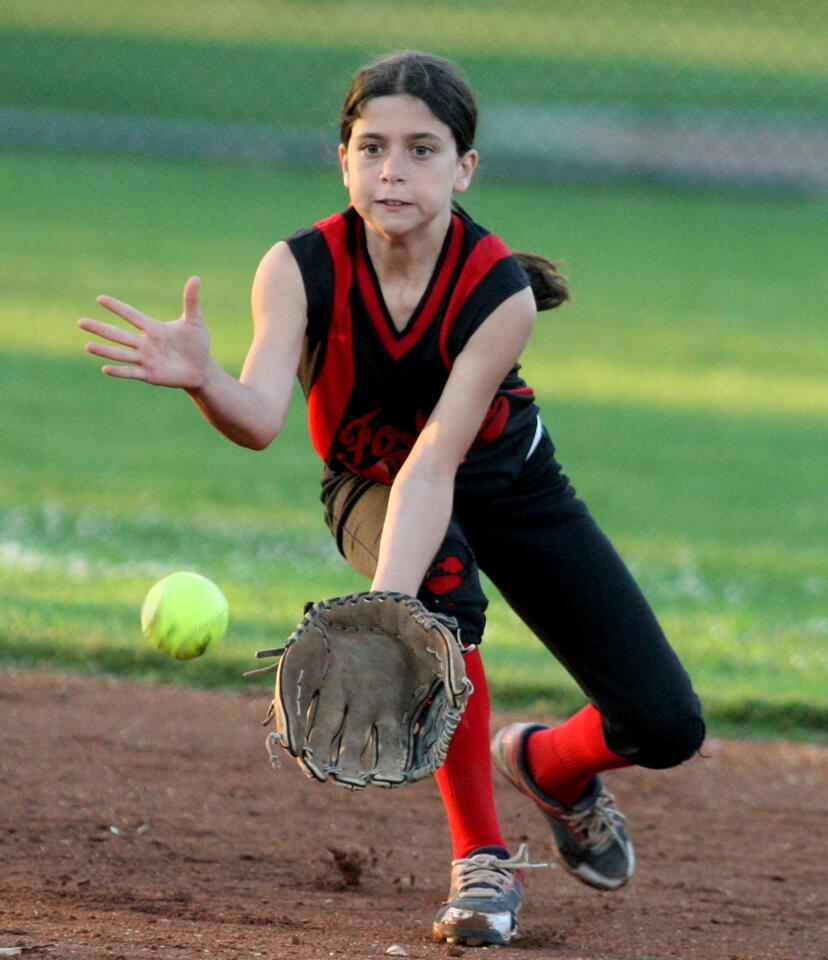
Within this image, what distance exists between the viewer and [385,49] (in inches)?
943

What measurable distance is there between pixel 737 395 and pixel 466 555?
7869mm

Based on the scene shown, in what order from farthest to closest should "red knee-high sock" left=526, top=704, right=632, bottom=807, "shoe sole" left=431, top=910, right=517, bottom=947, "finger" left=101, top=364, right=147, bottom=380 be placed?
"red knee-high sock" left=526, top=704, right=632, bottom=807, "shoe sole" left=431, top=910, right=517, bottom=947, "finger" left=101, top=364, right=147, bottom=380

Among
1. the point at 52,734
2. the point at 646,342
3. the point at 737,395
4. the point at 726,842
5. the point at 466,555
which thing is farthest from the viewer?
the point at 646,342

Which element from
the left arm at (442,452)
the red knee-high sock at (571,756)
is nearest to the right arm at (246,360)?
the left arm at (442,452)

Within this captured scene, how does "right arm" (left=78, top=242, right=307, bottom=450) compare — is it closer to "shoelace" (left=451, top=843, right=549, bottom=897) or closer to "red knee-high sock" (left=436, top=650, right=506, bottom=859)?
"red knee-high sock" (left=436, top=650, right=506, bottom=859)

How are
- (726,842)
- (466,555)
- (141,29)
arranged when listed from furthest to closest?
(141,29), (726,842), (466,555)

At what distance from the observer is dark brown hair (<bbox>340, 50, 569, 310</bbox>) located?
3293 millimetres

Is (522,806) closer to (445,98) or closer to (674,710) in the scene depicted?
(674,710)

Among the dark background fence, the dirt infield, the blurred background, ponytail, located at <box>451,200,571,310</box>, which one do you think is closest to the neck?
ponytail, located at <box>451,200,571,310</box>

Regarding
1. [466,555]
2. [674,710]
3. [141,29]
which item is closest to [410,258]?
[466,555]

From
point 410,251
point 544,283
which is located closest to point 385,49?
point 544,283

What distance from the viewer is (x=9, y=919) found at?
326 centimetres

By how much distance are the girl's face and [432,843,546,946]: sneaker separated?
1308mm

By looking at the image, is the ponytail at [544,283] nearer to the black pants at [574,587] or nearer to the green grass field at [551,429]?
the black pants at [574,587]
